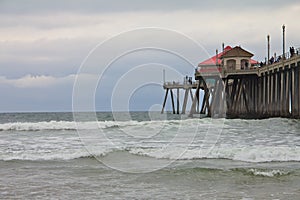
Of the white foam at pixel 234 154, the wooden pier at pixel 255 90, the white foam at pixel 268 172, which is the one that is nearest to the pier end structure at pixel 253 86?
the wooden pier at pixel 255 90

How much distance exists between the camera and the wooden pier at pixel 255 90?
32.9 metres

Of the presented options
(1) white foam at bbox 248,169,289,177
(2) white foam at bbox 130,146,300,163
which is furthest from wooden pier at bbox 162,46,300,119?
(1) white foam at bbox 248,169,289,177

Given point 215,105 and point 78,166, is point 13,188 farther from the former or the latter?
point 215,105

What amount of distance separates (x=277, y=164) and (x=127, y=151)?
21.2 feet

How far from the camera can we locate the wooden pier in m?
32.9

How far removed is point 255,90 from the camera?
150 ft

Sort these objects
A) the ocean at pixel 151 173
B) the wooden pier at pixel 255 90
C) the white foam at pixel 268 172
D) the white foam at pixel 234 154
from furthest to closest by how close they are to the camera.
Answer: the wooden pier at pixel 255 90
the white foam at pixel 234 154
the white foam at pixel 268 172
the ocean at pixel 151 173

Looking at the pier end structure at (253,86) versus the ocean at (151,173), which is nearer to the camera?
the ocean at (151,173)

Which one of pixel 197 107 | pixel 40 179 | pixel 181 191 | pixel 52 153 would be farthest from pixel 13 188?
pixel 197 107

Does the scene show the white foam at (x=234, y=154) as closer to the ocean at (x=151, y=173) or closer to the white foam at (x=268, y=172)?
the ocean at (x=151, y=173)

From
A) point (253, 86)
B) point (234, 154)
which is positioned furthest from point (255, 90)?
point (234, 154)

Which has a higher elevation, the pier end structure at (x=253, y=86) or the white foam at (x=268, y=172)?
the pier end structure at (x=253, y=86)

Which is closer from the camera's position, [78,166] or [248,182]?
[248,182]

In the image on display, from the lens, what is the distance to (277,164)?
1498 centimetres
